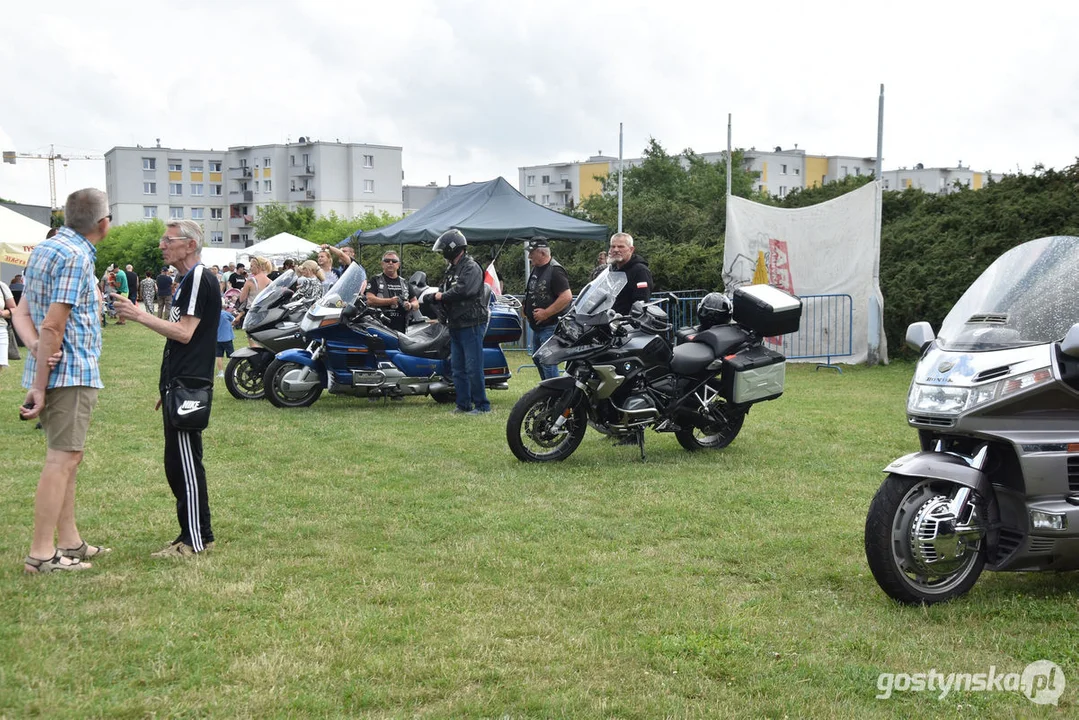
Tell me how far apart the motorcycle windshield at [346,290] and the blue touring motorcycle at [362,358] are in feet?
0.04

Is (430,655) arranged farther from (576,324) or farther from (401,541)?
(576,324)

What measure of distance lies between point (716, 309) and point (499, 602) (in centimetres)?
433

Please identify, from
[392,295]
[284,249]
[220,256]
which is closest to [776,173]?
[220,256]

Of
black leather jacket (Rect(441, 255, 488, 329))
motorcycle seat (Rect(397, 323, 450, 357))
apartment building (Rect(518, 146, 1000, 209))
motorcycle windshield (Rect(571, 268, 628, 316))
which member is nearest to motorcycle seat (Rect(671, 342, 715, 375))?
motorcycle windshield (Rect(571, 268, 628, 316))

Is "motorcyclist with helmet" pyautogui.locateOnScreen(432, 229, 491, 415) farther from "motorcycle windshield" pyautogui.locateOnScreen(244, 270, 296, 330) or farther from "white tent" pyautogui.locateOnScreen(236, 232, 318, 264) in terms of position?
"white tent" pyautogui.locateOnScreen(236, 232, 318, 264)

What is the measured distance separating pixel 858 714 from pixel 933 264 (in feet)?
47.9

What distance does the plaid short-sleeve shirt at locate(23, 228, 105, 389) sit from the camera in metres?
4.88

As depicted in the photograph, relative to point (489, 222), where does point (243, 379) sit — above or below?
below

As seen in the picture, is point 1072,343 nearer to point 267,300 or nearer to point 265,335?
point 265,335

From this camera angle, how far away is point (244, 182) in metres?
110

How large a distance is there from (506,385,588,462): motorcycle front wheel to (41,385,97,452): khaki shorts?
3.47 metres

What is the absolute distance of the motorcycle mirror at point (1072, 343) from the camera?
4215mm

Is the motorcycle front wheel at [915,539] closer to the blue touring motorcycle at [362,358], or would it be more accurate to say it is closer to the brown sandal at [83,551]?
the brown sandal at [83,551]

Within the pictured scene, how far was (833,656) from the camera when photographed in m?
3.90
